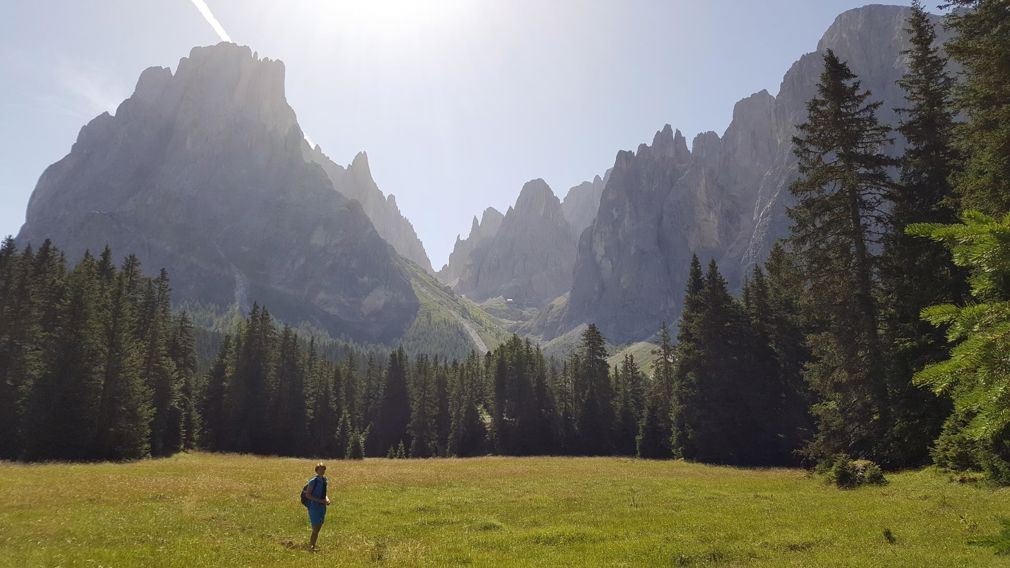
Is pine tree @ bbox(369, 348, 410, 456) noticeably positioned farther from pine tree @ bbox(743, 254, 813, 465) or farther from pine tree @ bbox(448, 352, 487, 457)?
pine tree @ bbox(743, 254, 813, 465)

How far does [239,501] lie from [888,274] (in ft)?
104

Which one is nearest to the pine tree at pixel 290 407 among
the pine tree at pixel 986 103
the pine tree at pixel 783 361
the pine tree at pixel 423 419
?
the pine tree at pixel 423 419

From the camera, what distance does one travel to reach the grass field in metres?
12.4

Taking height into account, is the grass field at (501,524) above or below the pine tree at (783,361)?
below

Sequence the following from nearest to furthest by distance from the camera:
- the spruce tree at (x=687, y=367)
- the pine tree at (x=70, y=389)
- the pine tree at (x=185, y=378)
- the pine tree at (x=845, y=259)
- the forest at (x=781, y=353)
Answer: the forest at (x=781, y=353), the pine tree at (x=845, y=259), the pine tree at (x=70, y=389), the spruce tree at (x=687, y=367), the pine tree at (x=185, y=378)

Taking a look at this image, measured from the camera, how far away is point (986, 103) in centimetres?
2069

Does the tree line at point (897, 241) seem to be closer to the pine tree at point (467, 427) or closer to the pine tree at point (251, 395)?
the pine tree at point (251, 395)

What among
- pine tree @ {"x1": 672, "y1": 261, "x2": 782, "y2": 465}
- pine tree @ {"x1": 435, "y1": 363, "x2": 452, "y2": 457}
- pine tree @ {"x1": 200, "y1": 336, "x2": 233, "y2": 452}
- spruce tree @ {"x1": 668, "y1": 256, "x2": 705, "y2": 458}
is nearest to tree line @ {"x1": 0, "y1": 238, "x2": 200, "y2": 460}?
pine tree @ {"x1": 200, "y1": 336, "x2": 233, "y2": 452}

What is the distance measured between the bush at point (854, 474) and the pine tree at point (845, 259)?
14.2 feet

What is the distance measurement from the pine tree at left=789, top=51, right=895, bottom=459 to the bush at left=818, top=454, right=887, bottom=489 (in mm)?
4313

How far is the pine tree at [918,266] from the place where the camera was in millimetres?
23891

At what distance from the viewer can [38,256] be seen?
5541 centimetres

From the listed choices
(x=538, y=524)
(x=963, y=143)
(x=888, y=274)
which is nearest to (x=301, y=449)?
(x=538, y=524)

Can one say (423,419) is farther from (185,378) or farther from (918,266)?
(918,266)
